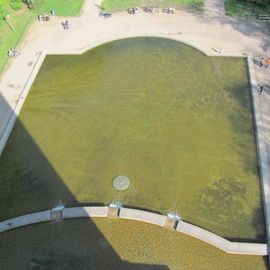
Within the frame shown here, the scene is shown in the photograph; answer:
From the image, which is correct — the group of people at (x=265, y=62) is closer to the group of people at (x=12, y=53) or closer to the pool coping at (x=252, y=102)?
the pool coping at (x=252, y=102)

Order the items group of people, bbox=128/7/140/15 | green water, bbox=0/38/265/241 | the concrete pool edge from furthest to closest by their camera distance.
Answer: group of people, bbox=128/7/140/15 < green water, bbox=0/38/265/241 < the concrete pool edge

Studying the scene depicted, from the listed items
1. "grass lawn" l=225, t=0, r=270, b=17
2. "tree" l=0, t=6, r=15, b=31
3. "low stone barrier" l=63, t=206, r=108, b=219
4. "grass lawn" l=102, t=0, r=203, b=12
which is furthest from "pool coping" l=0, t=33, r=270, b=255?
"low stone barrier" l=63, t=206, r=108, b=219

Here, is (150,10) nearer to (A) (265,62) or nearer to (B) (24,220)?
(A) (265,62)

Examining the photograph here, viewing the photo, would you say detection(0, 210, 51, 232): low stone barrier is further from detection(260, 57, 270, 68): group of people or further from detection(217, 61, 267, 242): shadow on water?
detection(260, 57, 270, 68): group of people

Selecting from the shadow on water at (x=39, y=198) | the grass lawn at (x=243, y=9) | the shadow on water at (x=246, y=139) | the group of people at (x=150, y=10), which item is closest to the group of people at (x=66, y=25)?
the group of people at (x=150, y=10)

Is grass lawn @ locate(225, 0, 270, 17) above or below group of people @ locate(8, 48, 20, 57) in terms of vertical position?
above

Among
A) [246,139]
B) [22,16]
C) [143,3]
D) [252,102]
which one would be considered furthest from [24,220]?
[143,3]

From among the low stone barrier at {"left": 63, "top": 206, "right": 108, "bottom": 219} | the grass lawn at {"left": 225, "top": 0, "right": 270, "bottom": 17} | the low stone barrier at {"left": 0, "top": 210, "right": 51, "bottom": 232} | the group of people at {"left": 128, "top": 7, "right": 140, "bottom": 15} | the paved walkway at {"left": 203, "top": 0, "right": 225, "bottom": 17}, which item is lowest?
the low stone barrier at {"left": 0, "top": 210, "right": 51, "bottom": 232}
